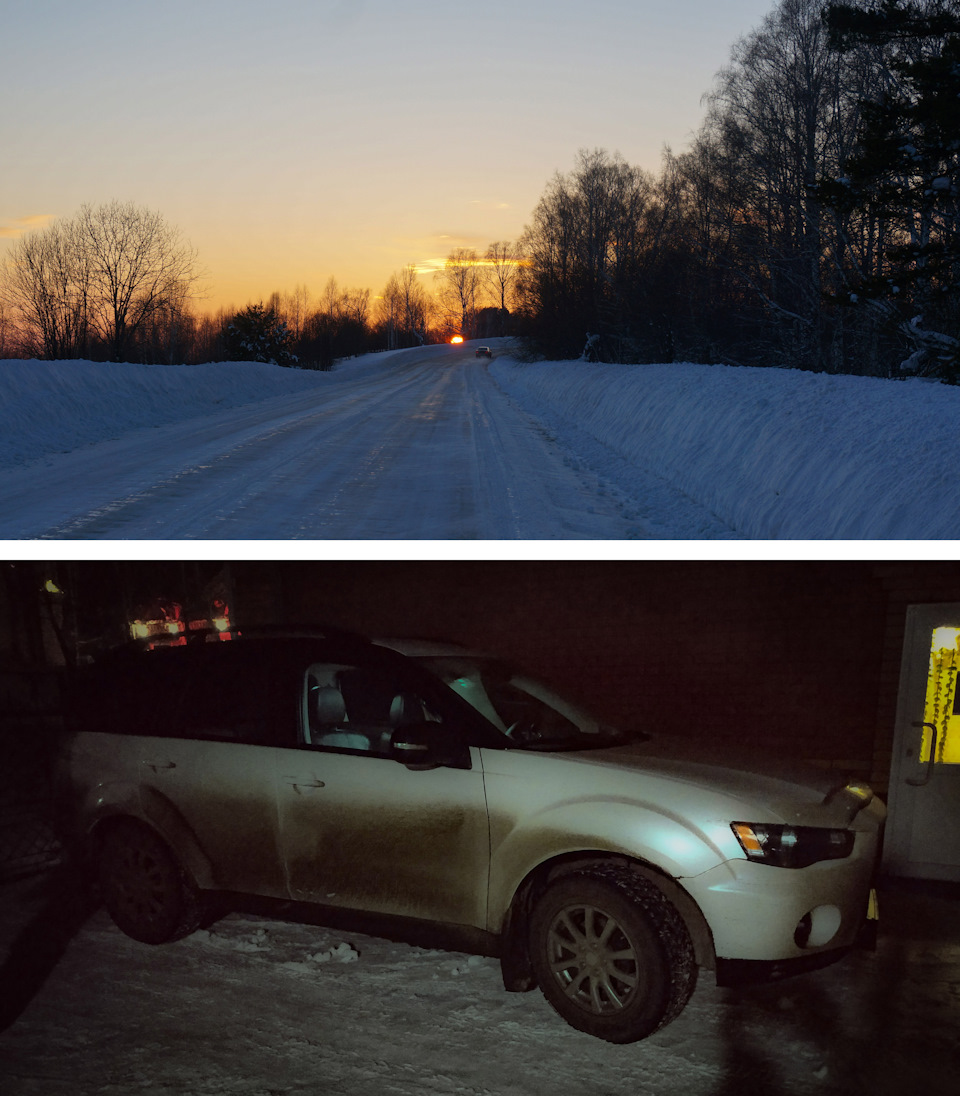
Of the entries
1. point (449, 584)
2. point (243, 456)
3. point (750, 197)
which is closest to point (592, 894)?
point (449, 584)

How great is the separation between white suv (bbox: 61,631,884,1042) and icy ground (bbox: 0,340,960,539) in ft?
12.7

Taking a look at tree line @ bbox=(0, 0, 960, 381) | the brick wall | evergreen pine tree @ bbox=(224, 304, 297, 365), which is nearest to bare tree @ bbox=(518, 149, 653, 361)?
tree line @ bbox=(0, 0, 960, 381)

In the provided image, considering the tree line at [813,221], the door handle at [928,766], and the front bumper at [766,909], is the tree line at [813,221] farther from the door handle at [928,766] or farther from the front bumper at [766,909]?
the front bumper at [766,909]

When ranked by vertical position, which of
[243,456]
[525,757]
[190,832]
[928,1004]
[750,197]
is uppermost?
[750,197]

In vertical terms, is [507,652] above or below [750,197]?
below

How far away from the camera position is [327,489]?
1200cm

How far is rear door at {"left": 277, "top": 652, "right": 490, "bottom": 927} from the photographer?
487cm

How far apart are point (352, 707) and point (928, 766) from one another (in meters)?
4.79

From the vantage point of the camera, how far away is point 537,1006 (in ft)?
16.9

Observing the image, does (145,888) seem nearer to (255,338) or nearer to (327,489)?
(327,489)

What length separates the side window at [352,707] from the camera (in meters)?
5.34

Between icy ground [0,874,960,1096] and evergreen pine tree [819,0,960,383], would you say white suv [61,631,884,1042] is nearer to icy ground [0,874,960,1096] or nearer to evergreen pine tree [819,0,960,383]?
icy ground [0,874,960,1096]

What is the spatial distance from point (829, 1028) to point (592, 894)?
1.39m

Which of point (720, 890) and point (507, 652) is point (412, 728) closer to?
point (720, 890)
